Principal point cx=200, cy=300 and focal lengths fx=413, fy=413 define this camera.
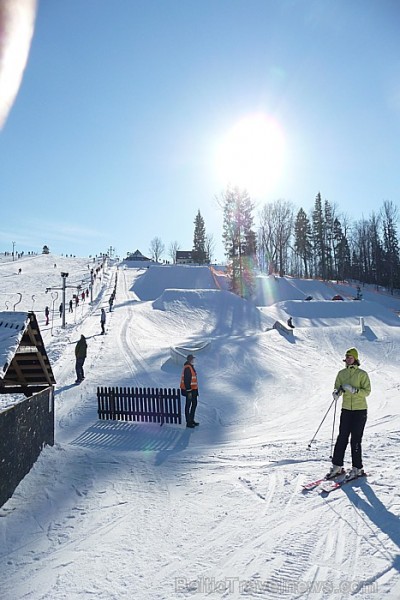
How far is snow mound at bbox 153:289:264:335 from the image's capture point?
29688 mm

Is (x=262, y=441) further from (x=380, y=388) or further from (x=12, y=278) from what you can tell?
(x=12, y=278)

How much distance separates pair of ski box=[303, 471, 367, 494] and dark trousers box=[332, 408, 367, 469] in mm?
165

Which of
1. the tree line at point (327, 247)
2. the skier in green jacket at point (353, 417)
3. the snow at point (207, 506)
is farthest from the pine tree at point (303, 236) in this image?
the skier in green jacket at point (353, 417)

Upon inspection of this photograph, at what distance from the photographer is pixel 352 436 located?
6.09 meters

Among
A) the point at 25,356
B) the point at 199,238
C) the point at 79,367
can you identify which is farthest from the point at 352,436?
the point at 199,238

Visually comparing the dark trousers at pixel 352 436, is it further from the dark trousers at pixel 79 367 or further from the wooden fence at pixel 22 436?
the dark trousers at pixel 79 367

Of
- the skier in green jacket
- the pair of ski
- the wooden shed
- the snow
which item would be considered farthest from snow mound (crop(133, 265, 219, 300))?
the pair of ski

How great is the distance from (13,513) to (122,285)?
45.3 metres

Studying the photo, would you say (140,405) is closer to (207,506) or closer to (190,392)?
(190,392)

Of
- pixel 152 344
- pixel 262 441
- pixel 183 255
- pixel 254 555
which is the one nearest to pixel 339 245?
pixel 183 255

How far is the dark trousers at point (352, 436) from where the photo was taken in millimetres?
5973

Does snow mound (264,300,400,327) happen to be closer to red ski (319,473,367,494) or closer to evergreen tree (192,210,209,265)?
red ski (319,473,367,494)

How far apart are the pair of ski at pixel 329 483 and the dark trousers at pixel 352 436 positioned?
0.16 meters

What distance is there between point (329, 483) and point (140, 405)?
234 inches
